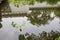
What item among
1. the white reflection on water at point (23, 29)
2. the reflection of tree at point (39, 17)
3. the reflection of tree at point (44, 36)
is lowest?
the reflection of tree at point (44, 36)

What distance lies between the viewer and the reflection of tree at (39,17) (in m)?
2.45

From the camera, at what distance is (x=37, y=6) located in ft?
9.00

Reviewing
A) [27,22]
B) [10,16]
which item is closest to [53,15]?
[27,22]

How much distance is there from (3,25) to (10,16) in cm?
24

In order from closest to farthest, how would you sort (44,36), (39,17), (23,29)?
1. (44,36)
2. (23,29)
3. (39,17)

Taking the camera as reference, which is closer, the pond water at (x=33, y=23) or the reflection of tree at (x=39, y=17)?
the pond water at (x=33, y=23)

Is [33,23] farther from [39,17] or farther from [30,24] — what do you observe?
[39,17]

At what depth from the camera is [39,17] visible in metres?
2.55

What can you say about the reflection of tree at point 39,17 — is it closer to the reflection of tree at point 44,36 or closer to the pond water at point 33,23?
the pond water at point 33,23

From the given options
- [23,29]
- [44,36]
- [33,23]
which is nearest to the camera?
[44,36]

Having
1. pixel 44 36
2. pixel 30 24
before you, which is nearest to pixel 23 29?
pixel 30 24

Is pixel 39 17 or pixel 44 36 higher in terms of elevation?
pixel 39 17

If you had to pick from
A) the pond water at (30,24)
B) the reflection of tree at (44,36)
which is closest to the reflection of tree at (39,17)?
the pond water at (30,24)

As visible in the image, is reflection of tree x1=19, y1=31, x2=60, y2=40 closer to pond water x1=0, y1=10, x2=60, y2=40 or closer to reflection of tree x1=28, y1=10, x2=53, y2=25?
pond water x1=0, y1=10, x2=60, y2=40
